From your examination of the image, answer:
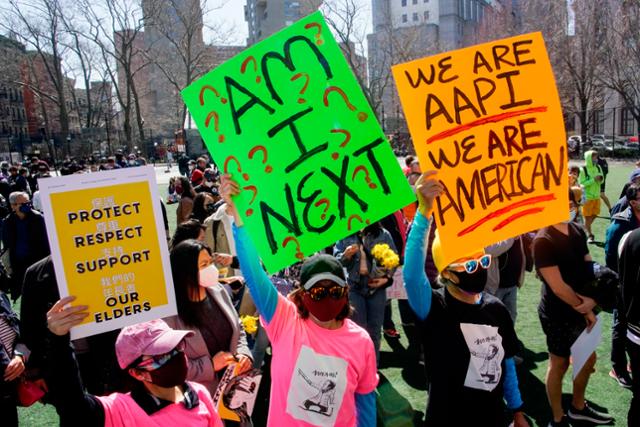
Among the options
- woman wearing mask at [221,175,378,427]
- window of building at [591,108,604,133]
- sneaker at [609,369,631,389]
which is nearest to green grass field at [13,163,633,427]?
sneaker at [609,369,631,389]

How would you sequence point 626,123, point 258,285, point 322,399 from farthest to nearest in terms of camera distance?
point 626,123 → point 258,285 → point 322,399

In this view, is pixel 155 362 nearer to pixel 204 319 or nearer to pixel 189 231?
pixel 204 319

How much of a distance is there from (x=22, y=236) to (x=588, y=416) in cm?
709

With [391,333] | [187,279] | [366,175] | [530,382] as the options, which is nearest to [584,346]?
[530,382]

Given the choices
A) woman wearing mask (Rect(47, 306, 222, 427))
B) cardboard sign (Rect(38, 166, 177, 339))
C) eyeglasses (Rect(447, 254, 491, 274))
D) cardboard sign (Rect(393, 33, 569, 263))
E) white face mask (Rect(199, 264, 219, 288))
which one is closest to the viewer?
woman wearing mask (Rect(47, 306, 222, 427))

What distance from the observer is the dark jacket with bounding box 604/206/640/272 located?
18.6ft

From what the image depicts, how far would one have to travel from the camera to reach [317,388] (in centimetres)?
249

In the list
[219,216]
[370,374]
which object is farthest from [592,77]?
[370,374]

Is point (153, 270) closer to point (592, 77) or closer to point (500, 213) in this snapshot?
point (500, 213)

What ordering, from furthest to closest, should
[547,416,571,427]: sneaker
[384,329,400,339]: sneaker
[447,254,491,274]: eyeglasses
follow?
[384,329,400,339]: sneaker
[547,416,571,427]: sneaker
[447,254,491,274]: eyeglasses

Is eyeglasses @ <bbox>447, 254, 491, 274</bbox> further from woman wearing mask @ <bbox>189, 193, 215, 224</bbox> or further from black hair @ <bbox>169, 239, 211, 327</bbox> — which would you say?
woman wearing mask @ <bbox>189, 193, 215, 224</bbox>

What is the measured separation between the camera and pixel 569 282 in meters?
3.93

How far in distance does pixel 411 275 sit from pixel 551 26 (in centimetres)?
4098

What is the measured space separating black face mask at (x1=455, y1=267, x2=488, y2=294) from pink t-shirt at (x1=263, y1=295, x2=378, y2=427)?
2.15 ft
